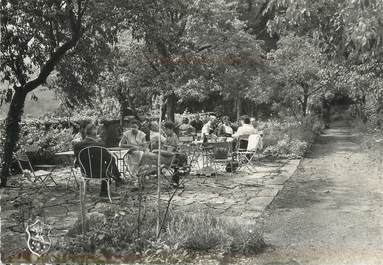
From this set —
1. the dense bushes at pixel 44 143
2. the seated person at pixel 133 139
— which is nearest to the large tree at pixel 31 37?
the seated person at pixel 133 139

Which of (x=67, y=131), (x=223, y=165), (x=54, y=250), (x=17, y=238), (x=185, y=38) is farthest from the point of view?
(x=185, y=38)

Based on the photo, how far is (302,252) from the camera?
5.63 m

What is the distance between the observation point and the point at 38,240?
5.36 metres

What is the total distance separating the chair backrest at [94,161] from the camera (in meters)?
8.23

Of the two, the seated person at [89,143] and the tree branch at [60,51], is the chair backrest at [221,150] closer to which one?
the seated person at [89,143]

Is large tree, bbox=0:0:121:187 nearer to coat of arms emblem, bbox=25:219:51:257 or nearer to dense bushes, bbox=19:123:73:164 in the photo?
dense bushes, bbox=19:123:73:164

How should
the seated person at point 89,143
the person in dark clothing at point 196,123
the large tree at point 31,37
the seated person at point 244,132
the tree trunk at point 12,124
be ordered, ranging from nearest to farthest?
the seated person at point 89,143
the large tree at point 31,37
the tree trunk at point 12,124
the seated person at point 244,132
the person in dark clothing at point 196,123

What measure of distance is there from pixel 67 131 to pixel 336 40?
1169cm

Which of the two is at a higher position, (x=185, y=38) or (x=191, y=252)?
(x=185, y=38)

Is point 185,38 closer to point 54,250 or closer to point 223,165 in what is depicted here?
point 223,165

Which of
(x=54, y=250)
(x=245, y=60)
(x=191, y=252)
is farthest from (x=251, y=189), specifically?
(x=245, y=60)

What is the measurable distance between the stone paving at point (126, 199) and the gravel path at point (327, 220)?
0.42m

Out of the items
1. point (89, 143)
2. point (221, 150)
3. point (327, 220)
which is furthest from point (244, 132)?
point (327, 220)

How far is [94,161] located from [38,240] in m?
3.01
